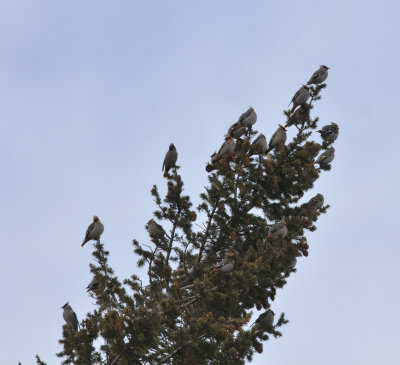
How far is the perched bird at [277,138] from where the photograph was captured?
11.8m

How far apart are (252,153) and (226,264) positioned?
6.53ft

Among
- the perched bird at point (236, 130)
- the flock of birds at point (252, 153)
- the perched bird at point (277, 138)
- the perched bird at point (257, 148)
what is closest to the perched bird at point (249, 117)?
the flock of birds at point (252, 153)

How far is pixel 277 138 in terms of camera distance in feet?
38.9

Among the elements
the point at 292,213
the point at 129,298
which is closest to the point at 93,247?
the point at 129,298

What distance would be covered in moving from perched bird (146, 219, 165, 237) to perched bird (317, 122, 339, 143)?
13.8ft

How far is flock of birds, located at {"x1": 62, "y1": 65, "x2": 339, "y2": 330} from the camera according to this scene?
10555mm

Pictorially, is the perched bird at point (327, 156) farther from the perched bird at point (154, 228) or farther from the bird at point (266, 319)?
the perched bird at point (154, 228)

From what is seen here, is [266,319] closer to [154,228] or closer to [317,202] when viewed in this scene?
[154,228]

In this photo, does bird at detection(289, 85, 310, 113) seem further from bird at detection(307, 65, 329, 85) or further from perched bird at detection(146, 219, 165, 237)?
perched bird at detection(146, 219, 165, 237)

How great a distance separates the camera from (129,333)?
8773mm

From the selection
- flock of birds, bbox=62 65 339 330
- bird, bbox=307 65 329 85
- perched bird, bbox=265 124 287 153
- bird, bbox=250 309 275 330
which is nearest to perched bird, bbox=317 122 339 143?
flock of birds, bbox=62 65 339 330

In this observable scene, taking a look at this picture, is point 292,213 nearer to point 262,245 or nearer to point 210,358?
point 262,245

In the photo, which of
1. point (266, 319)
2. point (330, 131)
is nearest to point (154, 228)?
point (266, 319)

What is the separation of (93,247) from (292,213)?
11.0 ft
